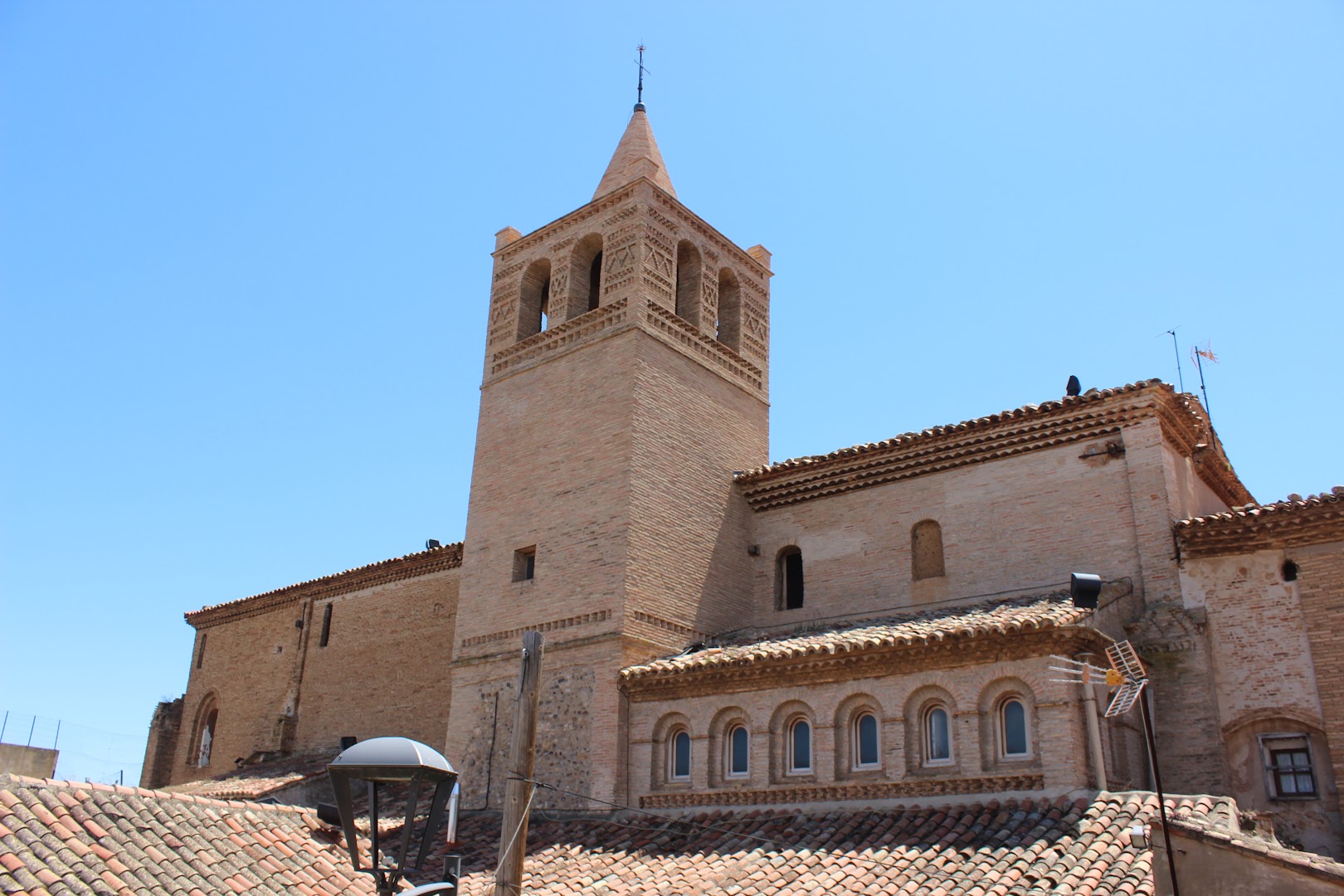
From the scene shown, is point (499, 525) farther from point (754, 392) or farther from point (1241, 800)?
point (1241, 800)

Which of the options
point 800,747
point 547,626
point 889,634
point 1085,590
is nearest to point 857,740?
point 800,747

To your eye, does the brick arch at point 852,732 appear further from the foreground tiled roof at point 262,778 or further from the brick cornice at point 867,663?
the foreground tiled roof at point 262,778

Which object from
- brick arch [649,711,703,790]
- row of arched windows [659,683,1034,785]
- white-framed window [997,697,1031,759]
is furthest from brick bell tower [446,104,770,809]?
white-framed window [997,697,1031,759]

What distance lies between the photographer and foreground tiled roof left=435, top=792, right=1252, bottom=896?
9898 mm

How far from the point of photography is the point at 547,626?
15711 mm

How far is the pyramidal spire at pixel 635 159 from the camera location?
19141 mm

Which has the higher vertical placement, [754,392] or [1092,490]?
[754,392]

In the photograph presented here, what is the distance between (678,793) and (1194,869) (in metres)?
6.51

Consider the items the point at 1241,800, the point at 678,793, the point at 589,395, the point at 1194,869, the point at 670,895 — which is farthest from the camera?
the point at 589,395

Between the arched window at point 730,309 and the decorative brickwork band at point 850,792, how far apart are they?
24.5 ft

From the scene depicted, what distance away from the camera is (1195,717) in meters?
12.6

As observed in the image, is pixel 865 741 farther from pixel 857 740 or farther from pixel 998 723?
pixel 998 723

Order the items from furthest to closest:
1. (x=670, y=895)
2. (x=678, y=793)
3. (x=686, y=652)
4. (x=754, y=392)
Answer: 1. (x=754, y=392)
2. (x=686, y=652)
3. (x=678, y=793)
4. (x=670, y=895)

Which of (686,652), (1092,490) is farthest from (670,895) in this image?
(1092,490)
